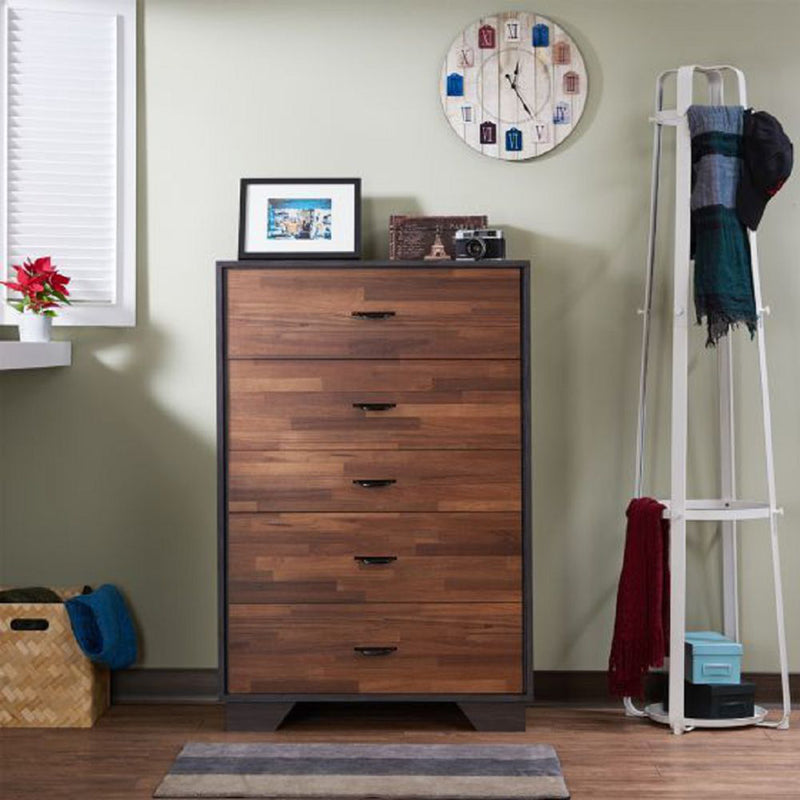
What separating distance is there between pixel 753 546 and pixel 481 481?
3.19ft

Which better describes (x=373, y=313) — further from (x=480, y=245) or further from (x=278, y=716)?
(x=278, y=716)

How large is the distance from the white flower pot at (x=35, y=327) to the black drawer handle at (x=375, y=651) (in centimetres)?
130

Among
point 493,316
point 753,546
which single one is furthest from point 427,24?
point 753,546

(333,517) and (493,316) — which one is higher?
(493,316)

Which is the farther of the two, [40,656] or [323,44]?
[323,44]

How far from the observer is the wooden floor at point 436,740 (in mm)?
3086

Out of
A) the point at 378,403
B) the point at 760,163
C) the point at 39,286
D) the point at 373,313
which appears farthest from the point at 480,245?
the point at 39,286

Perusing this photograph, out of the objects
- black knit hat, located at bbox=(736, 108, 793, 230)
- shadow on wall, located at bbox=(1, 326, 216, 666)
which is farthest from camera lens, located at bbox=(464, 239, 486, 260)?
shadow on wall, located at bbox=(1, 326, 216, 666)

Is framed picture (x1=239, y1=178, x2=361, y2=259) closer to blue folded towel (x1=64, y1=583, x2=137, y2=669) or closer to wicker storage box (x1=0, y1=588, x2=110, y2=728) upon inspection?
blue folded towel (x1=64, y1=583, x2=137, y2=669)

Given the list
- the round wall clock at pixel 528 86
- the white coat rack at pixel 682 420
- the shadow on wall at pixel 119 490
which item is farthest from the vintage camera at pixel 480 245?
the shadow on wall at pixel 119 490

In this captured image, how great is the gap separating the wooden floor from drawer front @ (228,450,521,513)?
64 centimetres

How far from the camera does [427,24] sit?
3.86m

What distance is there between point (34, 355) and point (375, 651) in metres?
1.27

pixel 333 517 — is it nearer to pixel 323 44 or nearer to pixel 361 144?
pixel 361 144
